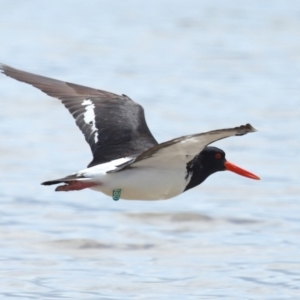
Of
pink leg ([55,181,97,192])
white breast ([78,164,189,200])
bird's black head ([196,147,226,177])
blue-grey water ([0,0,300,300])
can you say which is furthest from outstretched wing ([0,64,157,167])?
blue-grey water ([0,0,300,300])

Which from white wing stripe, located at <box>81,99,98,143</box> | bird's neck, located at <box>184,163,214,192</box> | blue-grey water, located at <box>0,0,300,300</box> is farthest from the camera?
blue-grey water, located at <box>0,0,300,300</box>

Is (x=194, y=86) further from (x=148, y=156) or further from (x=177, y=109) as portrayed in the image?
(x=148, y=156)

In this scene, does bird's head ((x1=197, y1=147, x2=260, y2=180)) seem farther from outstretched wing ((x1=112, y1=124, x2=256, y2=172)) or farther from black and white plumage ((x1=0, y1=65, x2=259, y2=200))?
outstretched wing ((x1=112, y1=124, x2=256, y2=172))

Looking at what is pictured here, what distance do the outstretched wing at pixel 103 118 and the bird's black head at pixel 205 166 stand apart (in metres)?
0.45

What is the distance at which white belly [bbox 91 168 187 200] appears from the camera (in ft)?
27.5

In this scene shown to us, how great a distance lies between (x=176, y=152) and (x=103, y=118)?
1754mm

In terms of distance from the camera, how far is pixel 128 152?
29.9 feet

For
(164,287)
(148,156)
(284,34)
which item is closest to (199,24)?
(284,34)

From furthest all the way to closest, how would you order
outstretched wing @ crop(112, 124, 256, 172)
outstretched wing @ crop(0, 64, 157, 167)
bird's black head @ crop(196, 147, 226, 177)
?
1. outstretched wing @ crop(0, 64, 157, 167)
2. bird's black head @ crop(196, 147, 226, 177)
3. outstretched wing @ crop(112, 124, 256, 172)

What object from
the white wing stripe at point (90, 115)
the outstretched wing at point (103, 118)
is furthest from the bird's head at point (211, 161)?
the white wing stripe at point (90, 115)

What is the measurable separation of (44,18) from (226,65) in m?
5.66

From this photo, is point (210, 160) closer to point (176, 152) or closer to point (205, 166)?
point (205, 166)

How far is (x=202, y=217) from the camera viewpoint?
13.5 metres

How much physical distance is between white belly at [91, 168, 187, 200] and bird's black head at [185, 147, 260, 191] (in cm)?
14
